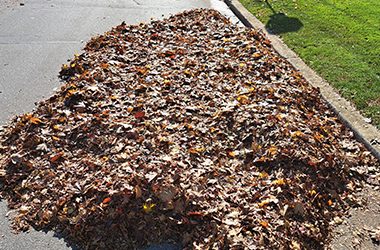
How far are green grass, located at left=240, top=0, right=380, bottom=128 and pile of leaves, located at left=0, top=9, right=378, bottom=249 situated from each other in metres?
0.73

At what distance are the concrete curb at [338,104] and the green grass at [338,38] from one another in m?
0.12

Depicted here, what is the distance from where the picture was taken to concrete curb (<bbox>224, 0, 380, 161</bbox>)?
3994 millimetres

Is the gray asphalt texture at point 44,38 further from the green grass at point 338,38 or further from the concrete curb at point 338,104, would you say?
the concrete curb at point 338,104

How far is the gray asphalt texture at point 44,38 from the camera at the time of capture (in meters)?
3.05

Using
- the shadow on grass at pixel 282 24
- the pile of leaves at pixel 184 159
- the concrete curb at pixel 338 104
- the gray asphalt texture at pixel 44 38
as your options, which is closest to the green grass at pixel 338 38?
the shadow on grass at pixel 282 24

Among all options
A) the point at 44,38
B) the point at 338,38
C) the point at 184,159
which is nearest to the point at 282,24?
the point at 338,38

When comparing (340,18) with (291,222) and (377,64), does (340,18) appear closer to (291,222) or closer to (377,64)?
(377,64)

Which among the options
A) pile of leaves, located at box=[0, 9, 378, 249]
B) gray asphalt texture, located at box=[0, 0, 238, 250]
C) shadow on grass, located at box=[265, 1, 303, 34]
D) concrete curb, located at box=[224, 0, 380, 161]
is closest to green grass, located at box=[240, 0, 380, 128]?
shadow on grass, located at box=[265, 1, 303, 34]

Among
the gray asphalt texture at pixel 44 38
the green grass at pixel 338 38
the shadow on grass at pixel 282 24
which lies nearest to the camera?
the gray asphalt texture at pixel 44 38

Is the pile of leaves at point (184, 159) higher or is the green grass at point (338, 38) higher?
the green grass at point (338, 38)

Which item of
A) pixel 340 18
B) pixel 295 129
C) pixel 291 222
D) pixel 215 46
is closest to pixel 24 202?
pixel 291 222

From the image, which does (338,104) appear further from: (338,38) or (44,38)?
(44,38)

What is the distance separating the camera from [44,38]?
6.59 meters

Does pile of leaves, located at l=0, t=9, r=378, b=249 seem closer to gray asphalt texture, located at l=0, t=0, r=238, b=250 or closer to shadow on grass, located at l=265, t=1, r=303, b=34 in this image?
gray asphalt texture, located at l=0, t=0, r=238, b=250
